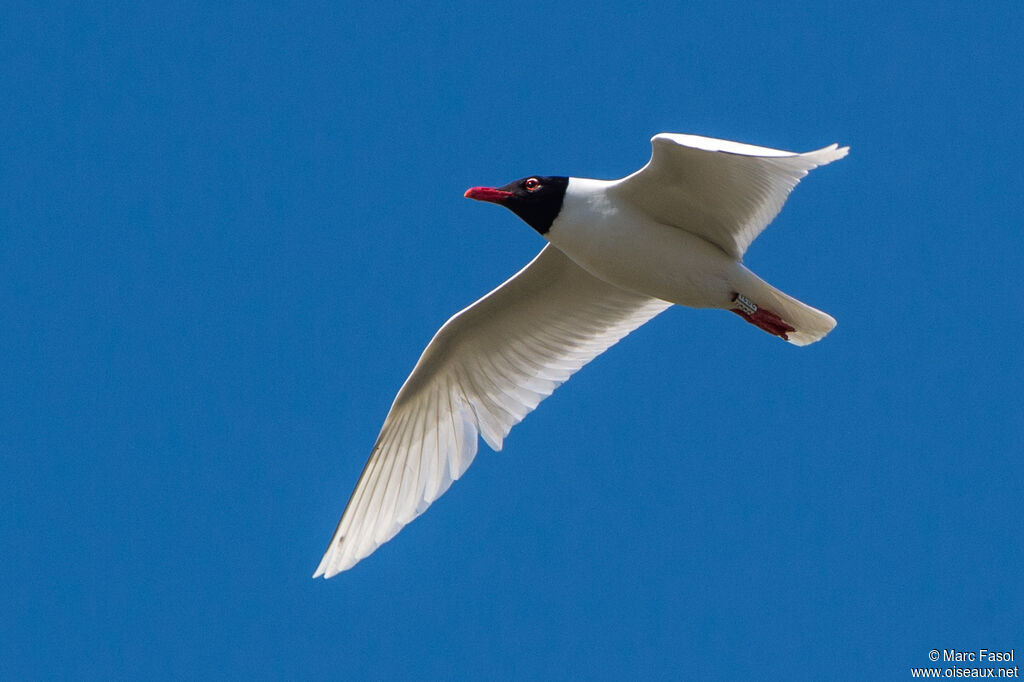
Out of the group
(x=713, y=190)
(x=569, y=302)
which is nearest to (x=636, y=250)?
(x=713, y=190)

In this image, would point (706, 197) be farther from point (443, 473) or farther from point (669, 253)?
point (443, 473)

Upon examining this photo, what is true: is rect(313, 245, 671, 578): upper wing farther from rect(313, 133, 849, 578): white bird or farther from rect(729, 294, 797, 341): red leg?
rect(729, 294, 797, 341): red leg

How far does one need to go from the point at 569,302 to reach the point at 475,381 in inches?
36.0

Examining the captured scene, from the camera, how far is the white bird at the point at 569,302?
28.2 feet

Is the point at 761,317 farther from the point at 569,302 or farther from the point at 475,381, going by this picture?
the point at 475,381

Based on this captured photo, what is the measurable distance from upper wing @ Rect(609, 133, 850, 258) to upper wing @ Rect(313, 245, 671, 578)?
1.04 metres

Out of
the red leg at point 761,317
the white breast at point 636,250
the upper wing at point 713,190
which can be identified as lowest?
the red leg at point 761,317

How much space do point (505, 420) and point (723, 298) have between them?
6.56 feet

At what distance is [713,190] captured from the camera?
8594 millimetres

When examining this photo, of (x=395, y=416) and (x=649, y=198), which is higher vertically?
(x=649, y=198)

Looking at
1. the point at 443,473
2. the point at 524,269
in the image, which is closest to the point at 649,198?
the point at 524,269

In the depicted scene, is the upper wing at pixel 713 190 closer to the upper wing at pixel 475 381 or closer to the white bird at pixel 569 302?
the white bird at pixel 569 302

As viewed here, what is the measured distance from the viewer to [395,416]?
32.9ft

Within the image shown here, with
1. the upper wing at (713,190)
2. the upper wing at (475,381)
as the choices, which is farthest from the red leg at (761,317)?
the upper wing at (475,381)
